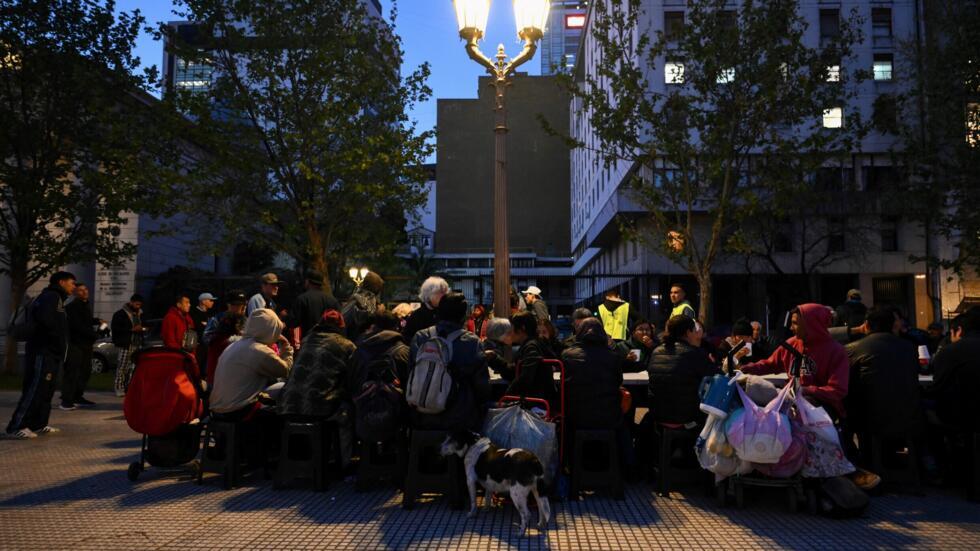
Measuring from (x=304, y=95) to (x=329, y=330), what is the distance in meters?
11.7

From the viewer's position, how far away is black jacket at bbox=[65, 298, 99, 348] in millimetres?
10070

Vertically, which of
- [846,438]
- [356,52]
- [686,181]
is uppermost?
[356,52]

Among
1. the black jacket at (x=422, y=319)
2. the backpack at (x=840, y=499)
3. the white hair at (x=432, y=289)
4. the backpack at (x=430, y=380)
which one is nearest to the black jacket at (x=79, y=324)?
the black jacket at (x=422, y=319)

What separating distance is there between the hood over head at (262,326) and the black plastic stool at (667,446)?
3756 mm

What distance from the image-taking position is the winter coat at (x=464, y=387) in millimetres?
5082

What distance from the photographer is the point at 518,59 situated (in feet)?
27.5

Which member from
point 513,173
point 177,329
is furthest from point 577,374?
point 513,173

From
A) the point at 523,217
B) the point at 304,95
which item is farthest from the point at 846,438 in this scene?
the point at 523,217

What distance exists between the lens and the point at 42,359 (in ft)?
25.6

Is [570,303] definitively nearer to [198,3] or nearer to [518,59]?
[198,3]

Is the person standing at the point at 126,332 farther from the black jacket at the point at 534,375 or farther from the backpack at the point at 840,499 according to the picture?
the backpack at the point at 840,499

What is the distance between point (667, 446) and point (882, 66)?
33.4 m

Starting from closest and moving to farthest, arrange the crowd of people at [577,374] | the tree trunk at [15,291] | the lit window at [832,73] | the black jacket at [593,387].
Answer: the crowd of people at [577,374]
the black jacket at [593,387]
the lit window at [832,73]
the tree trunk at [15,291]

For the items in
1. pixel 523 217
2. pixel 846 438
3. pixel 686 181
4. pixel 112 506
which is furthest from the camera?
pixel 523 217
